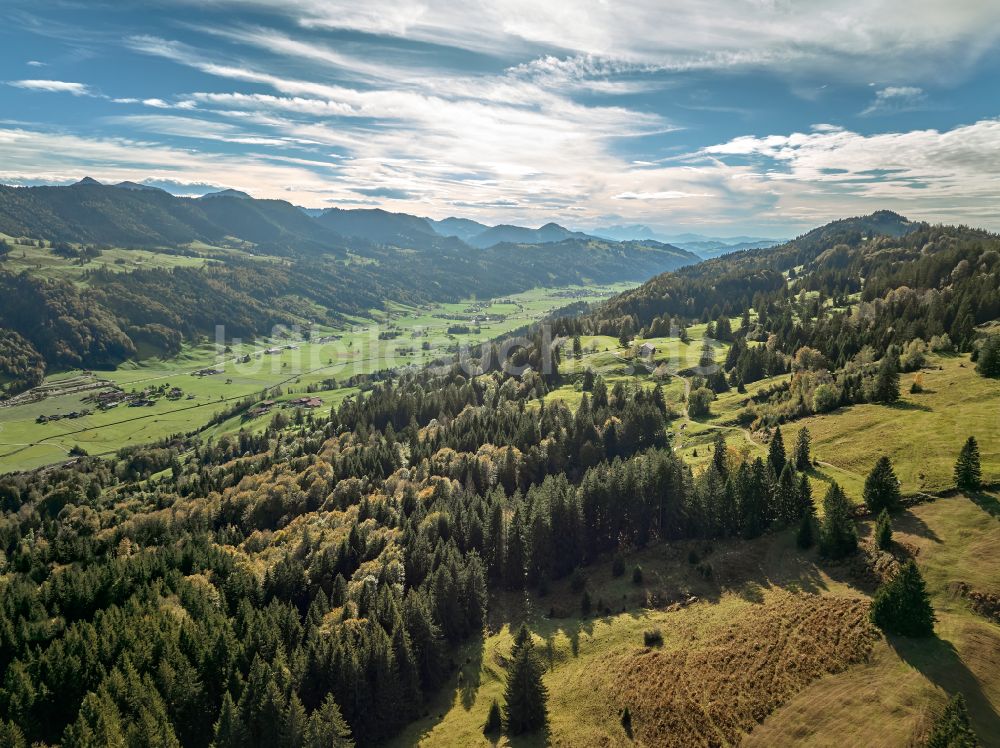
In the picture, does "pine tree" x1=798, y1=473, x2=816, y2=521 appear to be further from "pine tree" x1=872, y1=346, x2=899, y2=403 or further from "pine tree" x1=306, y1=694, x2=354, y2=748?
"pine tree" x1=306, y1=694, x2=354, y2=748

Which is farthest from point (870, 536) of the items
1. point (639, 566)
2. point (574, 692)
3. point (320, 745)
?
point (320, 745)

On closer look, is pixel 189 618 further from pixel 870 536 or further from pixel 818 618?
pixel 870 536

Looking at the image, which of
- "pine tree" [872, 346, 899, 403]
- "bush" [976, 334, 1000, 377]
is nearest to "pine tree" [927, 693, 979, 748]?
"pine tree" [872, 346, 899, 403]

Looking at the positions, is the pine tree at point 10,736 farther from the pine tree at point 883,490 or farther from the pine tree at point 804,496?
the pine tree at point 883,490

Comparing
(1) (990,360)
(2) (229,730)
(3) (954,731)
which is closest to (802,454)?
(1) (990,360)

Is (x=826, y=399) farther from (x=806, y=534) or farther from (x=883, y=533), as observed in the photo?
(x=883, y=533)

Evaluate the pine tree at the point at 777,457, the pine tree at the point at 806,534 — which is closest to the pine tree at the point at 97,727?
the pine tree at the point at 806,534
